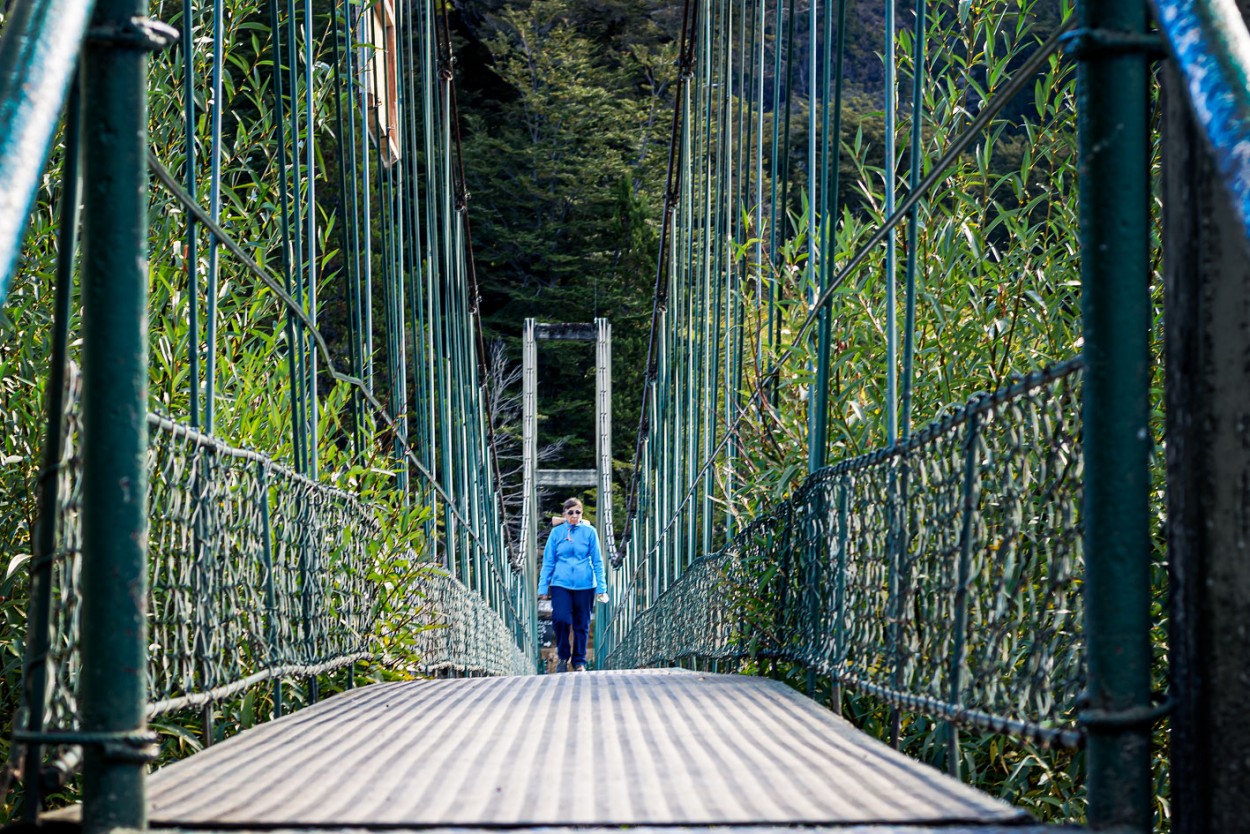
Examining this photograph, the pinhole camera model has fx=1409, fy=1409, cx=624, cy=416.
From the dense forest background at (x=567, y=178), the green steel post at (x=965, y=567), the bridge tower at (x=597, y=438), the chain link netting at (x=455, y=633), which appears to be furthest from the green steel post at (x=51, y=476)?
the dense forest background at (x=567, y=178)

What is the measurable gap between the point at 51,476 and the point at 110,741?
0.66 feet

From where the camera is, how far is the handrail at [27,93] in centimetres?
77

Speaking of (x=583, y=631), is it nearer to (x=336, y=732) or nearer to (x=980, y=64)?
(x=980, y=64)

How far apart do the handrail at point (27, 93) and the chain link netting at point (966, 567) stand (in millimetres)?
742

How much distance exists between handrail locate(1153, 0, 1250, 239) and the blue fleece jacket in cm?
736

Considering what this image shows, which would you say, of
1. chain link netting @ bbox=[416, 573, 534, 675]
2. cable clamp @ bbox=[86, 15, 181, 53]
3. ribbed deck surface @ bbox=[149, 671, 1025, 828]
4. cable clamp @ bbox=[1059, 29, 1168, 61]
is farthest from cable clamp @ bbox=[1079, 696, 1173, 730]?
chain link netting @ bbox=[416, 573, 534, 675]

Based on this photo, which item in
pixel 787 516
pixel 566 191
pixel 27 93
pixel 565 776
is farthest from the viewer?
pixel 566 191

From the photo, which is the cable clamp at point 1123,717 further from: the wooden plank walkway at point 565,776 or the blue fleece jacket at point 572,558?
the blue fleece jacket at point 572,558

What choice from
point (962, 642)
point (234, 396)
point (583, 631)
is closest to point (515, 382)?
point (583, 631)

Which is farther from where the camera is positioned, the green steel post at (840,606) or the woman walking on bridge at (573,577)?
the woman walking on bridge at (573,577)

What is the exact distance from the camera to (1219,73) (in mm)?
830

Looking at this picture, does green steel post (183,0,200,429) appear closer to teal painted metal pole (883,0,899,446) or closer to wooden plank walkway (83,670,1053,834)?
wooden plank walkway (83,670,1053,834)

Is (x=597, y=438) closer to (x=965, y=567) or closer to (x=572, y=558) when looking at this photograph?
(x=572, y=558)

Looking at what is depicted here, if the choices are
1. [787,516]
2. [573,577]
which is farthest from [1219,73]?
[573,577]
